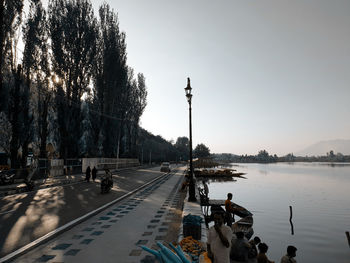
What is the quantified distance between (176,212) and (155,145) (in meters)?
95.9

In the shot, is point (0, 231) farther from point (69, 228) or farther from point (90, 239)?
point (90, 239)

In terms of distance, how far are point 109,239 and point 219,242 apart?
165 inches

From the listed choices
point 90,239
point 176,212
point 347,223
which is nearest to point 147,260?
point 90,239

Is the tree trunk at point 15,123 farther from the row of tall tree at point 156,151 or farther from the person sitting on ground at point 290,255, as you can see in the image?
the row of tall tree at point 156,151

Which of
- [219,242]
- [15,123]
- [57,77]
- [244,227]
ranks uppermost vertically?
[57,77]

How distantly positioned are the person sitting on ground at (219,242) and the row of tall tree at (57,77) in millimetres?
21728

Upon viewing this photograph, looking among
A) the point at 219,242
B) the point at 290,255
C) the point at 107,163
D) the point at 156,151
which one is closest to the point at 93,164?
the point at 107,163

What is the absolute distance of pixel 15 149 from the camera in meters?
21.5

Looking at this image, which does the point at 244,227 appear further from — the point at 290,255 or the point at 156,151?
the point at 156,151

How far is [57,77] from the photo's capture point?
27953 millimetres

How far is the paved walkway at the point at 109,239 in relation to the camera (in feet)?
18.7

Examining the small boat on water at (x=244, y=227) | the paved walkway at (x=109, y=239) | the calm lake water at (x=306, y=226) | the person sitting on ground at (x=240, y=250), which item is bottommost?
the calm lake water at (x=306, y=226)

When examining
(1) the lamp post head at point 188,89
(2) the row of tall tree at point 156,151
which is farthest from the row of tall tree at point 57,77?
(2) the row of tall tree at point 156,151

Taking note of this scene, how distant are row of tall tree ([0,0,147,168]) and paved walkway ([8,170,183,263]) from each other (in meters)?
17.2
